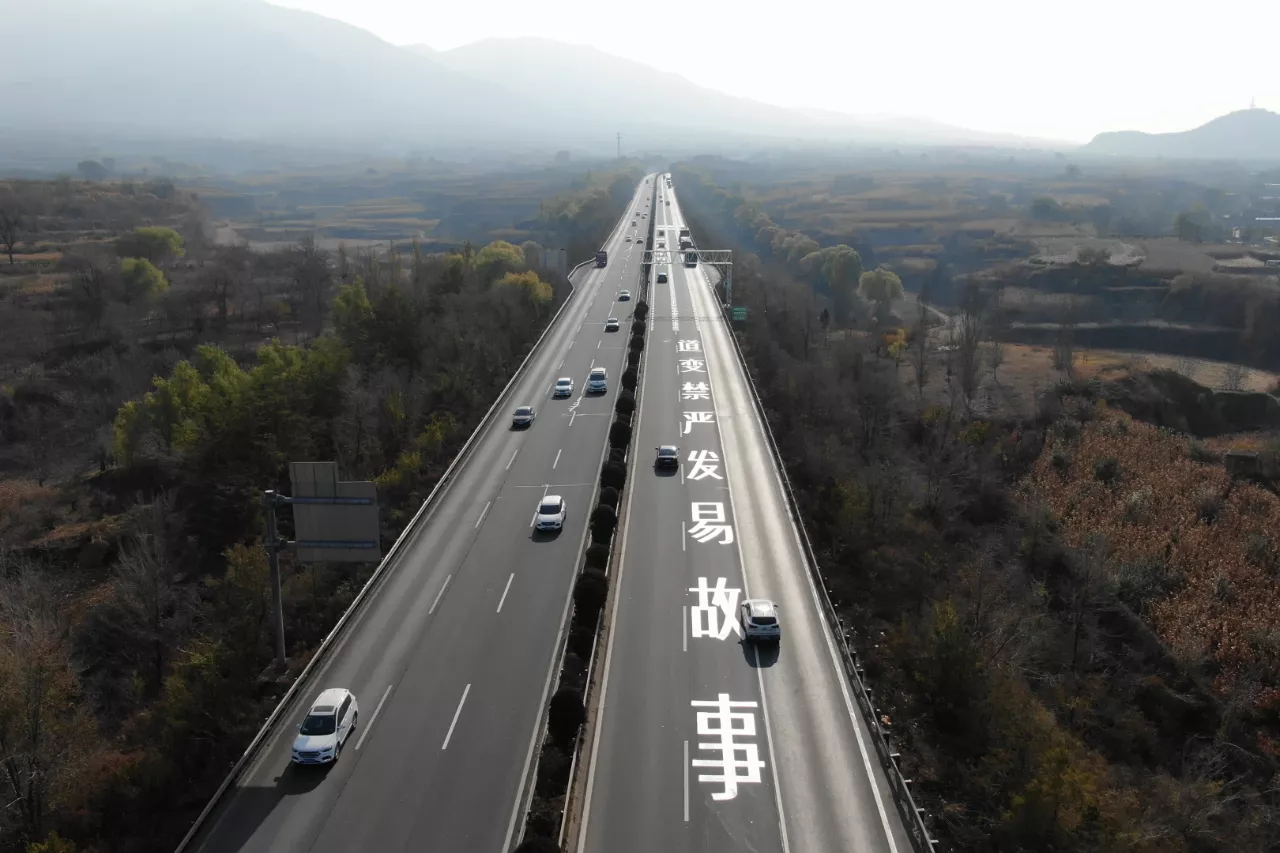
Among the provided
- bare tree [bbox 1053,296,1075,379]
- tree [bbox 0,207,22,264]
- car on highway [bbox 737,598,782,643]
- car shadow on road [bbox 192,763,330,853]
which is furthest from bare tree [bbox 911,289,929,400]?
tree [bbox 0,207,22,264]

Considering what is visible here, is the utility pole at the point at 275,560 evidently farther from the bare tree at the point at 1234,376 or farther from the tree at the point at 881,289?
the tree at the point at 881,289

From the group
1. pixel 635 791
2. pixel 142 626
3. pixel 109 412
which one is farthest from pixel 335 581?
pixel 109 412

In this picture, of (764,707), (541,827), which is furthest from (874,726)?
(541,827)

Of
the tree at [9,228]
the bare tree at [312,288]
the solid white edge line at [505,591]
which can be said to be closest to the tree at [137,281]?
the bare tree at [312,288]

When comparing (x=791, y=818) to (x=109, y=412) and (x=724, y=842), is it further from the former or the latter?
(x=109, y=412)

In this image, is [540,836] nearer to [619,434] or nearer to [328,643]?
[328,643]
